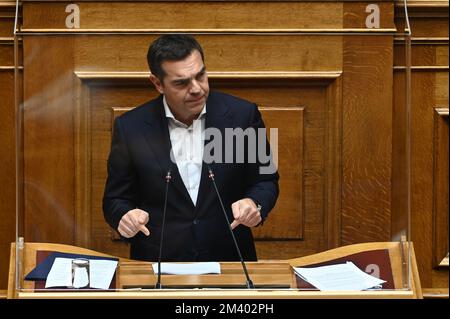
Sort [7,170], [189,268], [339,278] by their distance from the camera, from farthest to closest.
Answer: [7,170]
[189,268]
[339,278]

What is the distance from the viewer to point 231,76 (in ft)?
12.3

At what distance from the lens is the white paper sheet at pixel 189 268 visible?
137 inches

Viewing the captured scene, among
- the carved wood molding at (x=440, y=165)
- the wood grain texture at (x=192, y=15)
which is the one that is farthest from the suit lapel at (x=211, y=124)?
the carved wood molding at (x=440, y=165)

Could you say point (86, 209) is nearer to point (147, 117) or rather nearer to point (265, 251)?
point (147, 117)

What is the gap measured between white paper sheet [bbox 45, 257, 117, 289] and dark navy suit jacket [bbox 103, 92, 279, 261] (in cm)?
15

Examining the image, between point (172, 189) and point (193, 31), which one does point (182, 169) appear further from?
point (193, 31)

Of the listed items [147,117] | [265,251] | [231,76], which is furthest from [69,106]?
[265,251]

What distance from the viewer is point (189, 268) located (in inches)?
139

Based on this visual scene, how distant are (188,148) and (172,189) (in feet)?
0.51

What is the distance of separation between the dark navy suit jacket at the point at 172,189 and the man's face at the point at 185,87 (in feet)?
0.15

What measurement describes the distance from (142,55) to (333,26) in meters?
0.71

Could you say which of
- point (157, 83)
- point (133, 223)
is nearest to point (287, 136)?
point (157, 83)

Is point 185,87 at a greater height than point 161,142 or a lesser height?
greater

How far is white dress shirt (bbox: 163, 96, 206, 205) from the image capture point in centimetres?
365
